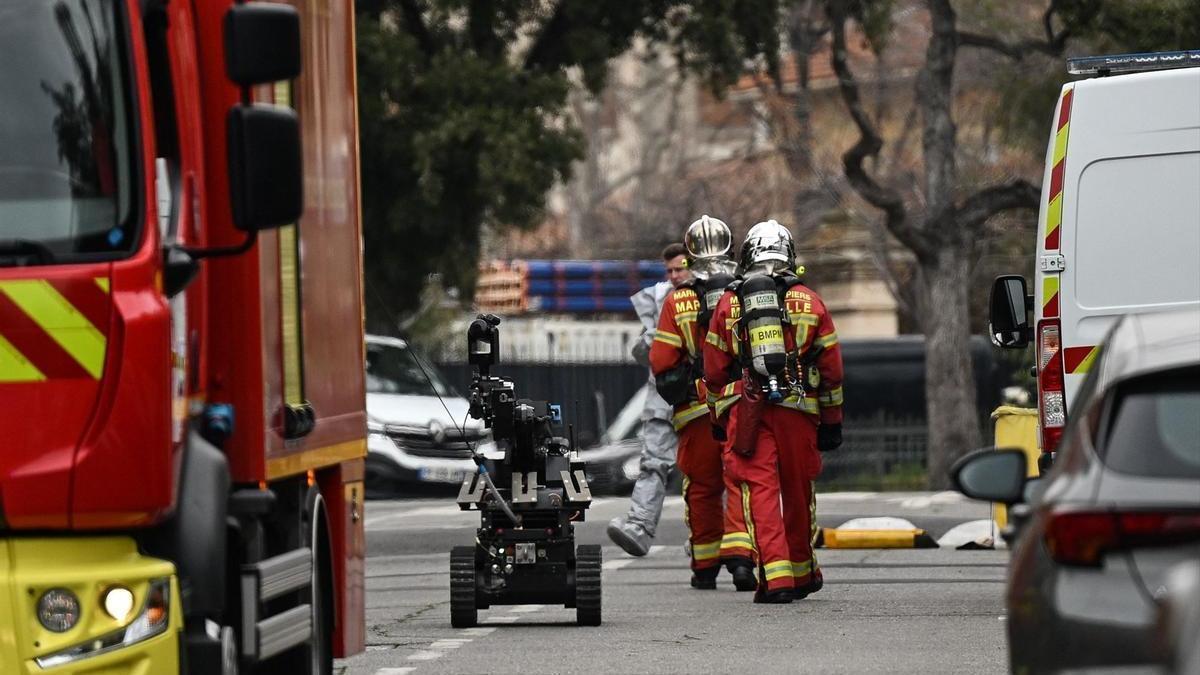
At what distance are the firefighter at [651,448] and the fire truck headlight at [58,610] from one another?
8317mm

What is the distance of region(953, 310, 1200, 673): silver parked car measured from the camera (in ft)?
16.7

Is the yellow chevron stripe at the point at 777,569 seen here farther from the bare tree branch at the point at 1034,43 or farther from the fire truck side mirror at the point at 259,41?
the bare tree branch at the point at 1034,43

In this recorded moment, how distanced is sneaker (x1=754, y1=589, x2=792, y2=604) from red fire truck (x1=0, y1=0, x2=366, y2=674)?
5.26m

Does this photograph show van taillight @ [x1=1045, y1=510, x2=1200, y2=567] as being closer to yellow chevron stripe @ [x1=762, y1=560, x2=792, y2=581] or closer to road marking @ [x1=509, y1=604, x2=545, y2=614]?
yellow chevron stripe @ [x1=762, y1=560, x2=792, y2=581]

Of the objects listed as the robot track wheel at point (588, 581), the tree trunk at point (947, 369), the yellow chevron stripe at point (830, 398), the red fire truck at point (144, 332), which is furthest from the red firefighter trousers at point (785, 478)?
the tree trunk at point (947, 369)

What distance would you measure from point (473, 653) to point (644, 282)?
29.7 meters

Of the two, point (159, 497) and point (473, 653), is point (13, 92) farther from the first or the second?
point (473, 653)

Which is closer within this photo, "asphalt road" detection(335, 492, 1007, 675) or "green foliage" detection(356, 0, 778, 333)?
"asphalt road" detection(335, 492, 1007, 675)

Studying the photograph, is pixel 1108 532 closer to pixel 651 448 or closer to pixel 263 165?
pixel 263 165

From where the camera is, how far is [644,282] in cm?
4028

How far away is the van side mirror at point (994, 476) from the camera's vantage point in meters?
6.22

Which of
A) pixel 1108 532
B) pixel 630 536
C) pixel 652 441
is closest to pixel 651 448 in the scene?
pixel 652 441

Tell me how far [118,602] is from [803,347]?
6.94m

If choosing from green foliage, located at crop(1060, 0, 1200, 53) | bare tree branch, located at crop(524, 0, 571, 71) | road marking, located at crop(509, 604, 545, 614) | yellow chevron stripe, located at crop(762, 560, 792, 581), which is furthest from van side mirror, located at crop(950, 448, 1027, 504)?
bare tree branch, located at crop(524, 0, 571, 71)
